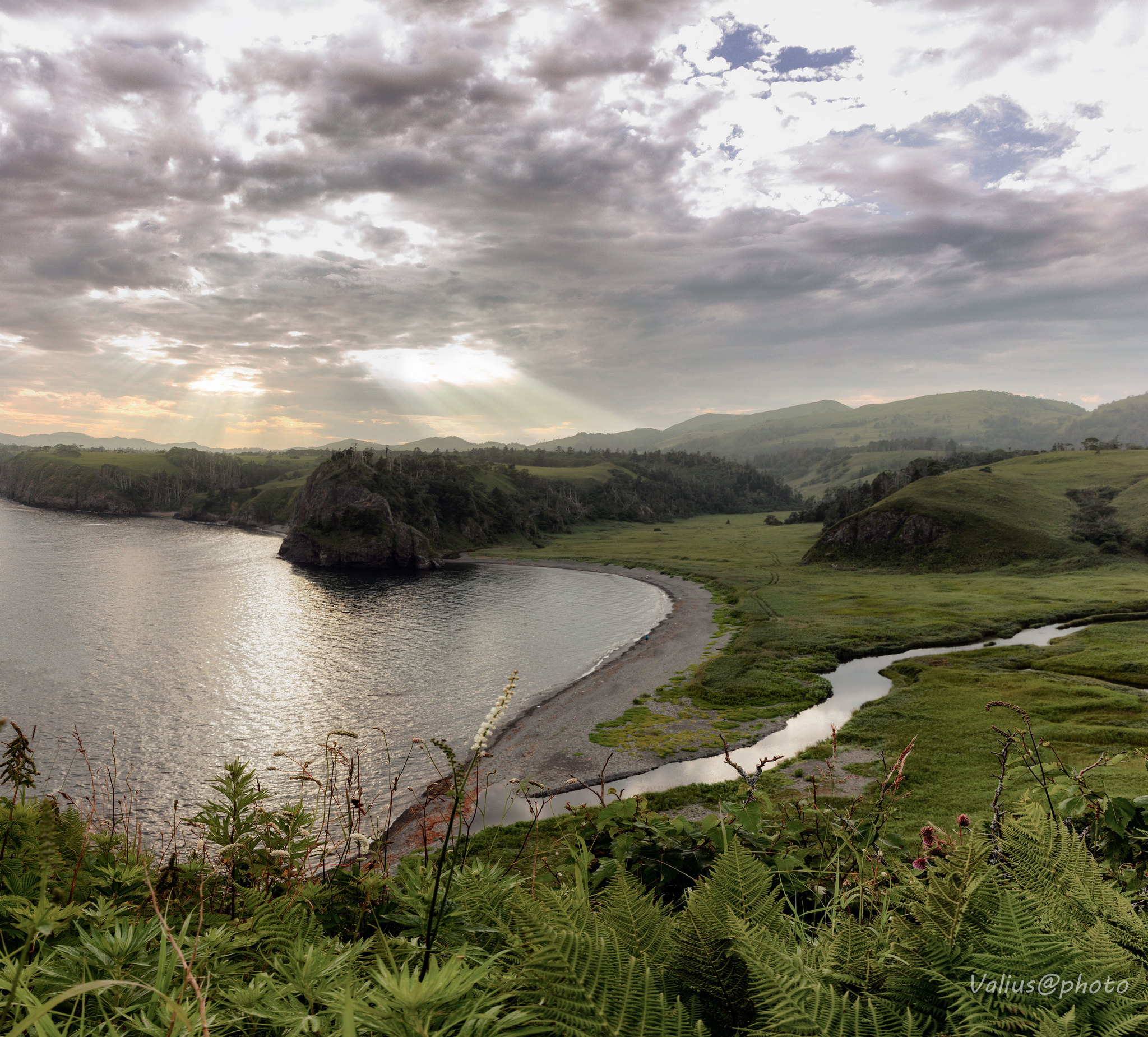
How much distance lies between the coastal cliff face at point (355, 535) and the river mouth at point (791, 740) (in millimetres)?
99458

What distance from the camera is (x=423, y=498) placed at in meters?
163

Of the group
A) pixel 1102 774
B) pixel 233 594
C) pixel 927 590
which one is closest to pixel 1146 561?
pixel 927 590

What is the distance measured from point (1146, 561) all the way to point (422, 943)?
127502 mm

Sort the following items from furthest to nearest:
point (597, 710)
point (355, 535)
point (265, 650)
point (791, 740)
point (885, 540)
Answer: point (355, 535), point (885, 540), point (265, 650), point (597, 710), point (791, 740)

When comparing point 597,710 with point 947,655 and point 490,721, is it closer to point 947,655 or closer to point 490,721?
point 947,655

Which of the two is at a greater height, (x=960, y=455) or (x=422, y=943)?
(x=960, y=455)

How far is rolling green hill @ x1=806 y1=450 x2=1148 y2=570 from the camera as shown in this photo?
335ft

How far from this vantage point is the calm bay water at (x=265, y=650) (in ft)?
149

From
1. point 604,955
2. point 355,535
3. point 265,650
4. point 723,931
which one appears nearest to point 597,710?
point 265,650

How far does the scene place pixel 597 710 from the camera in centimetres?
4931

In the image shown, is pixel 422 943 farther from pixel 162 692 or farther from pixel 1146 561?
pixel 1146 561

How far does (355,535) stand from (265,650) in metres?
70.3

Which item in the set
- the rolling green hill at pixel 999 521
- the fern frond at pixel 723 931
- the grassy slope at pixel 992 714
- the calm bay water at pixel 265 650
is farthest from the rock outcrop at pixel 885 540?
the fern frond at pixel 723 931

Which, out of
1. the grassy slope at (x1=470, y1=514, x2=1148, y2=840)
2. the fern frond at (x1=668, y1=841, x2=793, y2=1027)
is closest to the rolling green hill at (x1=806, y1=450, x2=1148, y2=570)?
the grassy slope at (x1=470, y1=514, x2=1148, y2=840)
